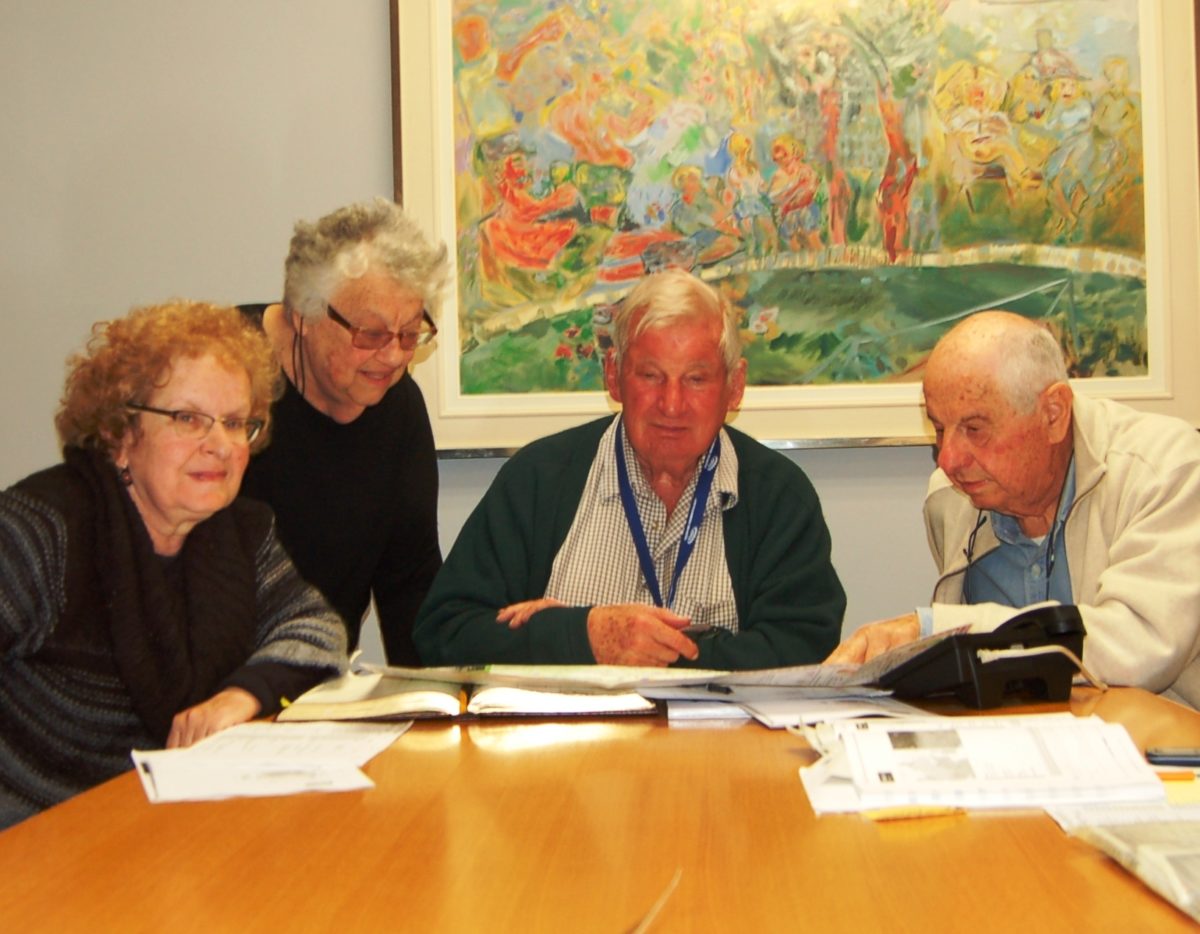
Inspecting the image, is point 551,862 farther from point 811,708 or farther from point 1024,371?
point 1024,371

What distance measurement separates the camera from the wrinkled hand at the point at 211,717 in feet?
5.63

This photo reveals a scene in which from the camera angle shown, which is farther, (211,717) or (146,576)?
(146,576)

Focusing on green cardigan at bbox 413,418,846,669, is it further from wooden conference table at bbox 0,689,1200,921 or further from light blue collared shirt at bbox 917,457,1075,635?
wooden conference table at bbox 0,689,1200,921

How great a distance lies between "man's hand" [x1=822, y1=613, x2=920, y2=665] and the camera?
6.07 feet

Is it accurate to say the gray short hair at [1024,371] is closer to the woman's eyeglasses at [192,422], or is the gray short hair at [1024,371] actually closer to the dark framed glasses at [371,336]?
the dark framed glasses at [371,336]

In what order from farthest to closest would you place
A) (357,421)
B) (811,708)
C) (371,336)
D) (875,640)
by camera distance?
(357,421)
(371,336)
(875,640)
(811,708)

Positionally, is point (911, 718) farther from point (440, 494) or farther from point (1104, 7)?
point (1104, 7)

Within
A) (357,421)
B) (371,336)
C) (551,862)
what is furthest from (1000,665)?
(357,421)

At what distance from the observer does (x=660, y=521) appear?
7.68 feet

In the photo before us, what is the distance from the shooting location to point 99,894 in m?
0.96

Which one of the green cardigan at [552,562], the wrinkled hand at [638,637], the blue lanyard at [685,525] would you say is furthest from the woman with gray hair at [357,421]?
the wrinkled hand at [638,637]

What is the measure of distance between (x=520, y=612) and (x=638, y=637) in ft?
0.74

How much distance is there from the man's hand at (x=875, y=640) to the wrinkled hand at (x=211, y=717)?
0.85 m

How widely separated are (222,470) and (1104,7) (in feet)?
8.03
